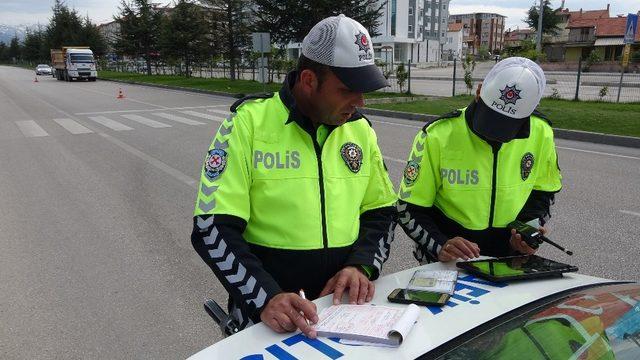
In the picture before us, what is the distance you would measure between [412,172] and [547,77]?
3060 centimetres

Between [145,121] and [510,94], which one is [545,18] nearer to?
[145,121]

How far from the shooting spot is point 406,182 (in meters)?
2.26

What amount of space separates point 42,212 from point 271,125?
5177 mm

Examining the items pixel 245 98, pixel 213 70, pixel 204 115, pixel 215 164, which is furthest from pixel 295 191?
pixel 213 70

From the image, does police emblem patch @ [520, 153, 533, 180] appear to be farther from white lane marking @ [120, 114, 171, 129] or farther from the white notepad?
white lane marking @ [120, 114, 171, 129]

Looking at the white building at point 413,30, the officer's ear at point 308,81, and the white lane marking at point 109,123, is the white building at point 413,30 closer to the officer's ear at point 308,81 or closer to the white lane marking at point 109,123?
the white lane marking at point 109,123

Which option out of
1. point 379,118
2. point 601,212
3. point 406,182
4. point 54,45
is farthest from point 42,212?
point 54,45

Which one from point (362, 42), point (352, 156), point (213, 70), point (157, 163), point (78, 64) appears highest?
point (78, 64)

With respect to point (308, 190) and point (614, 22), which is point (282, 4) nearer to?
point (308, 190)

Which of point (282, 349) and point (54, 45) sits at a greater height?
point (54, 45)

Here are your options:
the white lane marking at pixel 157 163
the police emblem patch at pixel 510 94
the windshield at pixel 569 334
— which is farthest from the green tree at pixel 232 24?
the windshield at pixel 569 334

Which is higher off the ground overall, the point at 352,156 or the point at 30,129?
the point at 352,156

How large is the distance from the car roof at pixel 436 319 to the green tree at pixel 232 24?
30207 mm

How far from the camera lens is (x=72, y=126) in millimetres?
12914
